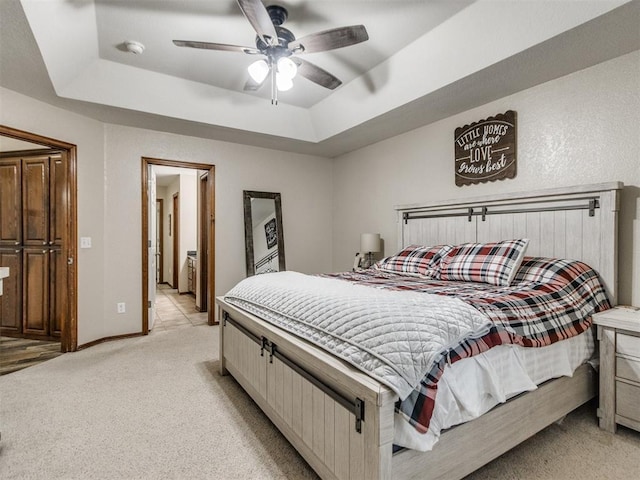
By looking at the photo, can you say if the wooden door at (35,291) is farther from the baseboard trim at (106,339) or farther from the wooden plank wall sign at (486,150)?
the wooden plank wall sign at (486,150)

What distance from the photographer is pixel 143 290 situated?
3.93m

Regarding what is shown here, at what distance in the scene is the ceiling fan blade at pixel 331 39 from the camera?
2.06 m

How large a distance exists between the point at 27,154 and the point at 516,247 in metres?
4.93

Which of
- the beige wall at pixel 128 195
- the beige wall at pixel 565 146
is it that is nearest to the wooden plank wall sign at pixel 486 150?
the beige wall at pixel 565 146

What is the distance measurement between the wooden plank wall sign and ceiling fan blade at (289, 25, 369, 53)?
163cm

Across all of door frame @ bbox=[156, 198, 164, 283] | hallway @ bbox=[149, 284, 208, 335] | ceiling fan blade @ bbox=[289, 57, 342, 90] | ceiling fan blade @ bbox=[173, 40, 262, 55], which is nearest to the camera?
ceiling fan blade @ bbox=[173, 40, 262, 55]

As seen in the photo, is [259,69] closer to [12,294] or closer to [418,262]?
[418,262]

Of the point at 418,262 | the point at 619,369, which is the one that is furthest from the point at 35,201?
the point at 619,369

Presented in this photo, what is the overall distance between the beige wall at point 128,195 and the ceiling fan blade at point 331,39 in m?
2.41

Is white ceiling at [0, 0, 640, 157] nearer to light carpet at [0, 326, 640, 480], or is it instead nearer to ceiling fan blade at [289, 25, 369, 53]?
ceiling fan blade at [289, 25, 369, 53]

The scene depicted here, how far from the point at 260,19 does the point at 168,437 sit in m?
2.48

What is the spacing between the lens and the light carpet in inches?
65.0

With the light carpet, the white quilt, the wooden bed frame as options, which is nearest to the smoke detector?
the wooden bed frame

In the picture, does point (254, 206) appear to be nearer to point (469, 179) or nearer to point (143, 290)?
point (143, 290)
